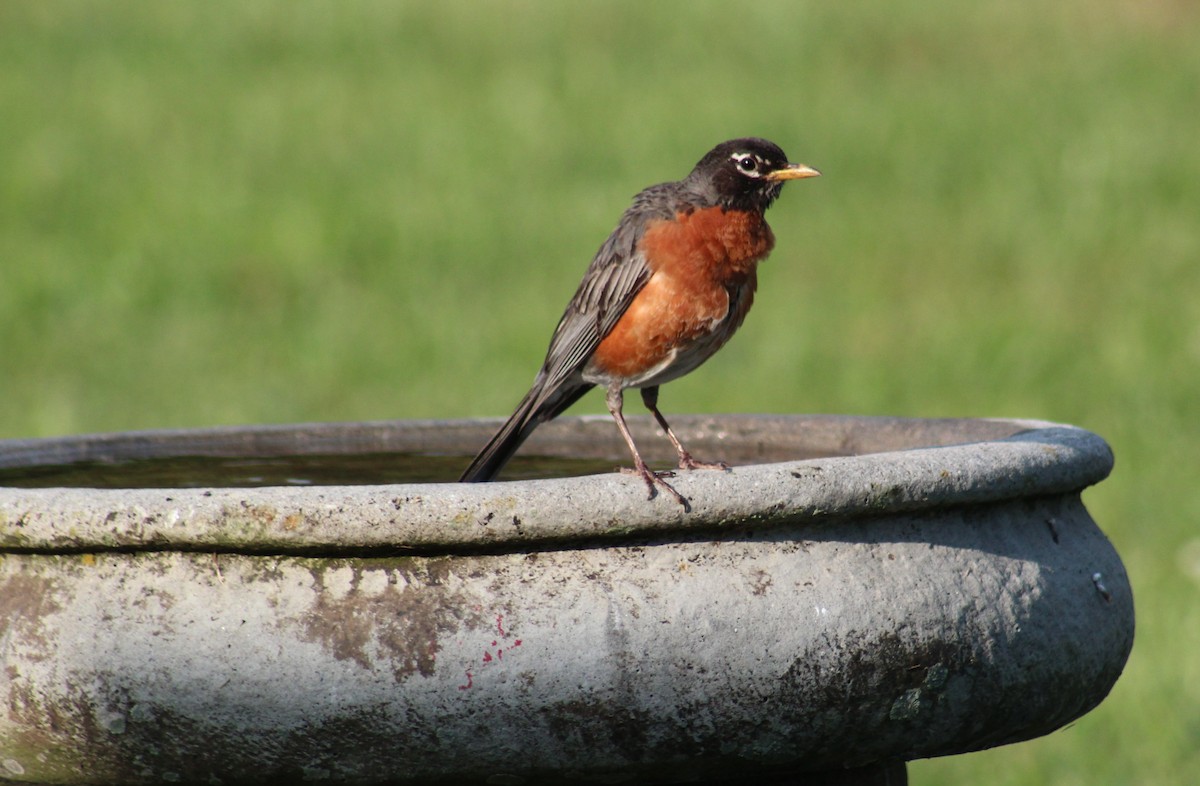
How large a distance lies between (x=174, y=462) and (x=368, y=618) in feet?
5.43

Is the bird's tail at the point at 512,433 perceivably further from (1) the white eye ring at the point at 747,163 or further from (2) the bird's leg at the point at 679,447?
(1) the white eye ring at the point at 747,163

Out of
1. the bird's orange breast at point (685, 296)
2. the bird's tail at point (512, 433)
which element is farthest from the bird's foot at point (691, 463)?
the bird's tail at point (512, 433)

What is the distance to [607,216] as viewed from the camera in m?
11.6

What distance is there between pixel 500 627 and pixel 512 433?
125cm

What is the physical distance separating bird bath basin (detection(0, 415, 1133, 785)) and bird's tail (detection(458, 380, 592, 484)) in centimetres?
108

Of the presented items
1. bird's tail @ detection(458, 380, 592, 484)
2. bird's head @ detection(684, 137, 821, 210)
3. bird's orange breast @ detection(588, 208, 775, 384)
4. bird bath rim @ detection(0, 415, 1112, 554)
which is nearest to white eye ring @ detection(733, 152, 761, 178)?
bird's head @ detection(684, 137, 821, 210)

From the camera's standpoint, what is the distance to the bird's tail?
135 inches

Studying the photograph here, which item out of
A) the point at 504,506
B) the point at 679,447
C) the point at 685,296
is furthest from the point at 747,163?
the point at 504,506

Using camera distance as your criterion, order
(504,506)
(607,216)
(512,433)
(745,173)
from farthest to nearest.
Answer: (607,216) < (745,173) < (512,433) < (504,506)

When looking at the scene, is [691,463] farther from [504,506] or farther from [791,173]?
[504,506]

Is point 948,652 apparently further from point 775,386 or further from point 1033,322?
point 1033,322

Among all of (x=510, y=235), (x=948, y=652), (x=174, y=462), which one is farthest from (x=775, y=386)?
(x=948, y=652)

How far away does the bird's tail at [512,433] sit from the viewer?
3420mm

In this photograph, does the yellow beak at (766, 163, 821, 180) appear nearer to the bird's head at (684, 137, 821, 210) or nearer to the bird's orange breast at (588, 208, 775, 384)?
the bird's head at (684, 137, 821, 210)
